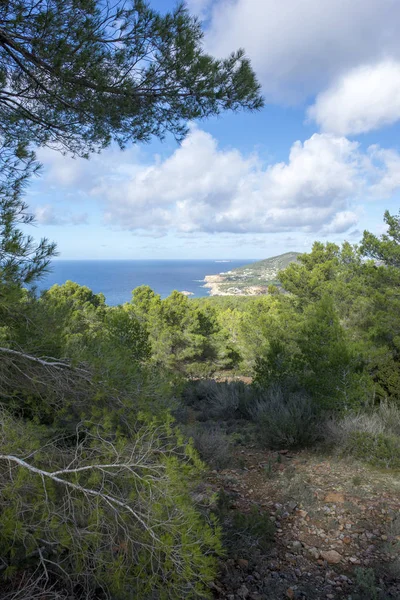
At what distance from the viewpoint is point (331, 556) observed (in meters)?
2.67

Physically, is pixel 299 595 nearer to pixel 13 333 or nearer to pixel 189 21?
pixel 13 333

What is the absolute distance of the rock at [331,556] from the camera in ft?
8.61

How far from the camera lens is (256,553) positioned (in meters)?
2.59

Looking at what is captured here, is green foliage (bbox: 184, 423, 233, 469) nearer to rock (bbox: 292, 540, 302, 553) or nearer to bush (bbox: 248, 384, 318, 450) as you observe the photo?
bush (bbox: 248, 384, 318, 450)

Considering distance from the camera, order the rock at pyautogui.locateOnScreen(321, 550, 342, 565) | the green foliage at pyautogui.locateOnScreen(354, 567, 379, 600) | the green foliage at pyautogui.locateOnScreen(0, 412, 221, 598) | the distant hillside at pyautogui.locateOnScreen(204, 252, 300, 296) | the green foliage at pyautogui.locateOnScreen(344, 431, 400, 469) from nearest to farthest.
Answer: the green foliage at pyautogui.locateOnScreen(0, 412, 221, 598) < the green foliage at pyautogui.locateOnScreen(354, 567, 379, 600) < the rock at pyautogui.locateOnScreen(321, 550, 342, 565) < the green foliage at pyautogui.locateOnScreen(344, 431, 400, 469) < the distant hillside at pyautogui.locateOnScreen(204, 252, 300, 296)

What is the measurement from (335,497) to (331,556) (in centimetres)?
79

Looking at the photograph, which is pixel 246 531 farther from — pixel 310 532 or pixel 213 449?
pixel 213 449

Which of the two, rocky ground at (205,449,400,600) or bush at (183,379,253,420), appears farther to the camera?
bush at (183,379,253,420)

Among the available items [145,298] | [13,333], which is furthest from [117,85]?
[145,298]

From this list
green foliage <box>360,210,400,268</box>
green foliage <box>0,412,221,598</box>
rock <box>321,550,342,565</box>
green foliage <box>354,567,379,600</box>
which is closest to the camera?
green foliage <box>0,412,221,598</box>

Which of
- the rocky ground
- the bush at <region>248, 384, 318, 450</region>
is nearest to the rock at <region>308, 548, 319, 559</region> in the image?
the rocky ground

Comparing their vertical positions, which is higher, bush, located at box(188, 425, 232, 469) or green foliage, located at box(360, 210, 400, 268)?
green foliage, located at box(360, 210, 400, 268)

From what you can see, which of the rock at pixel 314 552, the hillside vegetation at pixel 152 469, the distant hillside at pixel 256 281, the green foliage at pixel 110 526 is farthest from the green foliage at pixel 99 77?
the distant hillside at pixel 256 281

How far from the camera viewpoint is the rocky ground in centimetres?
235
